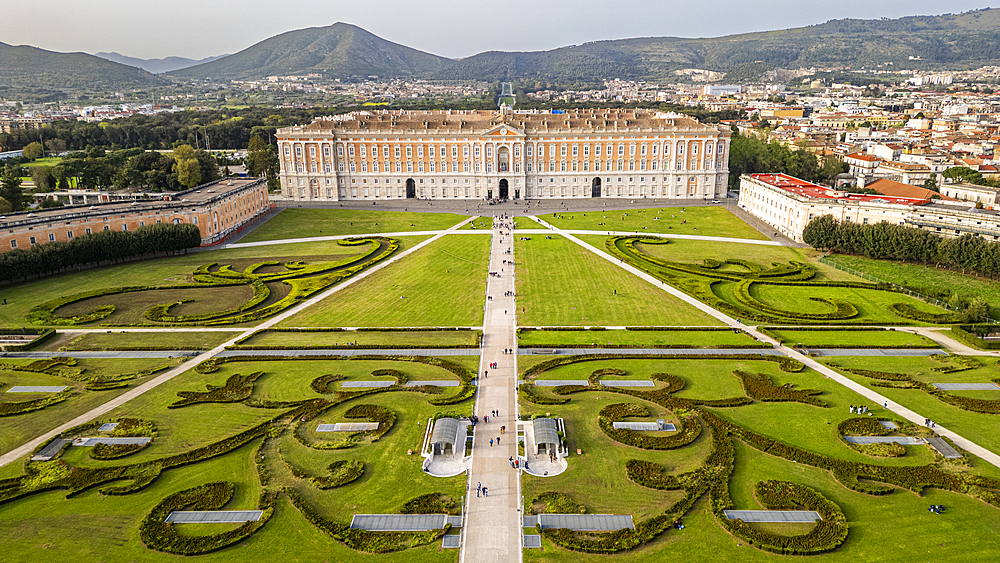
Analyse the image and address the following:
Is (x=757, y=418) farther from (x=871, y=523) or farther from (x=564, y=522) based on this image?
(x=564, y=522)

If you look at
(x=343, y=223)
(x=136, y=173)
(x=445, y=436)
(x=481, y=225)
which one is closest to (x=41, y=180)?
(x=136, y=173)

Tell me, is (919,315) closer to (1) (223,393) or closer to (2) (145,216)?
(1) (223,393)

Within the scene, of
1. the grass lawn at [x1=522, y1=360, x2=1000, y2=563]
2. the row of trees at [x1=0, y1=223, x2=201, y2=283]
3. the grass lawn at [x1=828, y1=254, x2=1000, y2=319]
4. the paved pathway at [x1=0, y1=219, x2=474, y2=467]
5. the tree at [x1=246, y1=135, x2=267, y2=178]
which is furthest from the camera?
the tree at [x1=246, y1=135, x2=267, y2=178]

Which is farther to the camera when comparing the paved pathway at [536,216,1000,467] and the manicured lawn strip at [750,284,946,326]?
the manicured lawn strip at [750,284,946,326]

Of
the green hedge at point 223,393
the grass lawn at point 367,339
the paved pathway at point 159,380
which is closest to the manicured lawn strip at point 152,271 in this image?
the paved pathway at point 159,380

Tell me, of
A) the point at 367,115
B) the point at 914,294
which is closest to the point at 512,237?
the point at 914,294

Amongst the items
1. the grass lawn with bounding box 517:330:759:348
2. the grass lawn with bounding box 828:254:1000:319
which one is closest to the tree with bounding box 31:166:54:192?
the grass lawn with bounding box 517:330:759:348

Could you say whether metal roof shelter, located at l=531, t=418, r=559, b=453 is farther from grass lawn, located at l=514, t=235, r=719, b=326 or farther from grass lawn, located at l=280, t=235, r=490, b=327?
grass lawn, located at l=280, t=235, r=490, b=327
